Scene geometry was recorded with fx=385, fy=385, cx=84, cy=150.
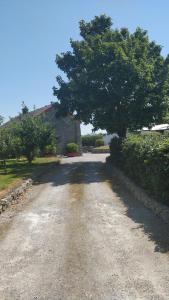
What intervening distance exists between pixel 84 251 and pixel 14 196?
35.2 ft

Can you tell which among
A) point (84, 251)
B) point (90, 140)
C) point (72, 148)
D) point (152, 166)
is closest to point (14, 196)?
point (152, 166)

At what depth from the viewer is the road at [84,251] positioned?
8594mm

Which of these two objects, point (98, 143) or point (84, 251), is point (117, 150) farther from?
point (98, 143)

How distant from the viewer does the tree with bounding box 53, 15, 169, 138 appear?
35.0 meters

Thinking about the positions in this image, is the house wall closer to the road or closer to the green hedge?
the green hedge

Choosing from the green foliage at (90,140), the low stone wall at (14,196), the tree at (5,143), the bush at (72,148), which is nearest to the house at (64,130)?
the bush at (72,148)

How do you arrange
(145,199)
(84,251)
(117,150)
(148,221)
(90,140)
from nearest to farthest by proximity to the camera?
(84,251), (148,221), (145,199), (117,150), (90,140)

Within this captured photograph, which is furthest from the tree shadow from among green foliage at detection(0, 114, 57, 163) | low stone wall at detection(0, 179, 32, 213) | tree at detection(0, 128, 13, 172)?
green foliage at detection(0, 114, 57, 163)

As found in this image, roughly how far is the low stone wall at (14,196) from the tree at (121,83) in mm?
13080

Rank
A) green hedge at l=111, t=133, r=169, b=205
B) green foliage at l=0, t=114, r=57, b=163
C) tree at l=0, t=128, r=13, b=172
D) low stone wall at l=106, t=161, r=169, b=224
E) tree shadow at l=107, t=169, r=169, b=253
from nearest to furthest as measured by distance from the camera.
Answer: tree shadow at l=107, t=169, r=169, b=253, low stone wall at l=106, t=161, r=169, b=224, green hedge at l=111, t=133, r=169, b=205, tree at l=0, t=128, r=13, b=172, green foliage at l=0, t=114, r=57, b=163

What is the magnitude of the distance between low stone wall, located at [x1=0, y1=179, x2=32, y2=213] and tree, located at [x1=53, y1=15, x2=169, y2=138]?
13.1 metres

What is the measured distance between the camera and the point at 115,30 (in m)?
39.7

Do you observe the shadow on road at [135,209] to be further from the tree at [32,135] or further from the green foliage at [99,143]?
the green foliage at [99,143]

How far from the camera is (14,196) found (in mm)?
21281
